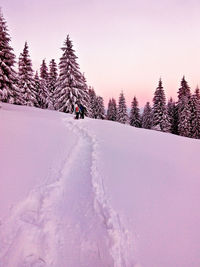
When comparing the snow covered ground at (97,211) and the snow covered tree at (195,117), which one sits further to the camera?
the snow covered tree at (195,117)

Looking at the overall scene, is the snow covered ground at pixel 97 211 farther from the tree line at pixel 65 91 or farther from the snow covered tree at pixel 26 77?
the snow covered tree at pixel 26 77

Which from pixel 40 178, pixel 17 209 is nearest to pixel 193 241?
pixel 17 209

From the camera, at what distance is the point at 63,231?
9.52 ft

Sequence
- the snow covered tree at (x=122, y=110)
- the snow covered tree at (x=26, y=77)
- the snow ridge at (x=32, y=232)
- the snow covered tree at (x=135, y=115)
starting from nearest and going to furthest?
the snow ridge at (x=32, y=232) → the snow covered tree at (x=26, y=77) → the snow covered tree at (x=122, y=110) → the snow covered tree at (x=135, y=115)

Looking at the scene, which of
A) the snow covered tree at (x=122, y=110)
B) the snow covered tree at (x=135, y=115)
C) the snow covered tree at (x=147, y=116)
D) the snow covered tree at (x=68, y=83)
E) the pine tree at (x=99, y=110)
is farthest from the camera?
the snow covered tree at (x=147, y=116)

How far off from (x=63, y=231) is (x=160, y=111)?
33.3 metres

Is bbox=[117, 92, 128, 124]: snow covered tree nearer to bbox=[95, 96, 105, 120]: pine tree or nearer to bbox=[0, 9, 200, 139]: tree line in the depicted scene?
bbox=[0, 9, 200, 139]: tree line

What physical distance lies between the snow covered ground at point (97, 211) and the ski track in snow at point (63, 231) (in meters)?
0.01

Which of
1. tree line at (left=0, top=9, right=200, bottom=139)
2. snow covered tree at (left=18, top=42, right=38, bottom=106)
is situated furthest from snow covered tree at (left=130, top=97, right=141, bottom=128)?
snow covered tree at (left=18, top=42, right=38, bottom=106)

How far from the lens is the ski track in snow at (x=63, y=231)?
239 centimetres

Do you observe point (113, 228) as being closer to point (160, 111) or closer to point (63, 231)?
point (63, 231)

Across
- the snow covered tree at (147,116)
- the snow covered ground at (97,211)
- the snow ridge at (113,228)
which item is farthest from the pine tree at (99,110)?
the snow ridge at (113,228)

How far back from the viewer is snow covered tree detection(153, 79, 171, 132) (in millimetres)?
32094

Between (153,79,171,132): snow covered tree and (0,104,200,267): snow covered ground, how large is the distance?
90.4 feet
